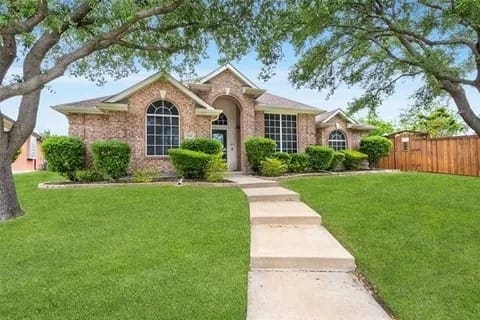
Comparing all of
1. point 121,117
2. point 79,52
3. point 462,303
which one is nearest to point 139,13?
point 79,52

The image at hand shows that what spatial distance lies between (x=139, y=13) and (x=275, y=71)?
5347mm

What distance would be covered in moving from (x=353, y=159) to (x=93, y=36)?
563 inches

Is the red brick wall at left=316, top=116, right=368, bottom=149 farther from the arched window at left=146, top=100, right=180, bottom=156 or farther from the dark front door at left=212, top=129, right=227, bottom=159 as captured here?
the arched window at left=146, top=100, right=180, bottom=156

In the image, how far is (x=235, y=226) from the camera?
292 inches

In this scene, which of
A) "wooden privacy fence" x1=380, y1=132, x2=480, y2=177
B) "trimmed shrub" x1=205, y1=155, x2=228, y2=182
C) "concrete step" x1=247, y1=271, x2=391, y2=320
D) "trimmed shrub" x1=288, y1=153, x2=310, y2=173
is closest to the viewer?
"concrete step" x1=247, y1=271, x2=391, y2=320

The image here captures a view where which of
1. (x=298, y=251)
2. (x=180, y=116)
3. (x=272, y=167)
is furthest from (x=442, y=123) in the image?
(x=298, y=251)

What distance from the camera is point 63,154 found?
534 inches

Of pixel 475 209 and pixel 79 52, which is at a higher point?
pixel 79 52

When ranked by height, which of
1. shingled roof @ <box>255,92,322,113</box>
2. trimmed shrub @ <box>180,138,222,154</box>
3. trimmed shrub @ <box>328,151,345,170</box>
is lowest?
trimmed shrub @ <box>328,151,345,170</box>

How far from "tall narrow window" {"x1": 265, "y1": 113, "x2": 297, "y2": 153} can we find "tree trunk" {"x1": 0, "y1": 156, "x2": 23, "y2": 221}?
12.5 m

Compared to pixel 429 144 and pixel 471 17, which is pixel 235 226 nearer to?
pixel 471 17

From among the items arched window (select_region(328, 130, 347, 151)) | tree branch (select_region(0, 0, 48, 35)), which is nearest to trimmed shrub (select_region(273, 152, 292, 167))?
arched window (select_region(328, 130, 347, 151))

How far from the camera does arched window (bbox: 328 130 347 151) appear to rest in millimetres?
20938

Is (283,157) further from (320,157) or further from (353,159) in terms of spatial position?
(353,159)
